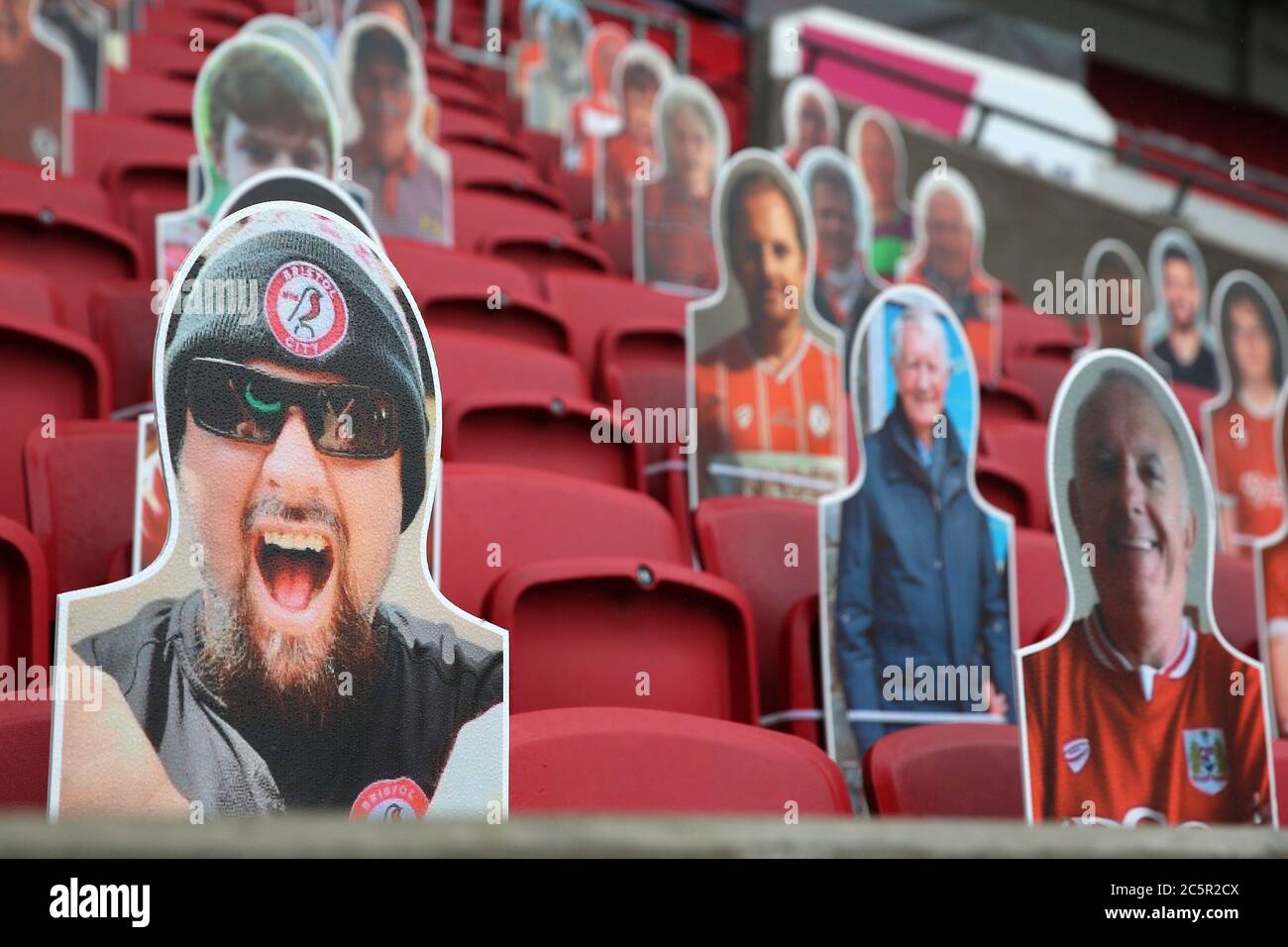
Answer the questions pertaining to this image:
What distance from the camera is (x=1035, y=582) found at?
1.16 m

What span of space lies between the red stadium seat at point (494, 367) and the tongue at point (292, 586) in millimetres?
615

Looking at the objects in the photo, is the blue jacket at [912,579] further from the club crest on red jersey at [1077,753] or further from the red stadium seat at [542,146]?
the red stadium seat at [542,146]

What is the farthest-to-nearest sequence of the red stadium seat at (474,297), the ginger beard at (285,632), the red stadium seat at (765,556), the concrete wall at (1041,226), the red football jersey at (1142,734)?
the concrete wall at (1041,226) < the red stadium seat at (474,297) < the red stadium seat at (765,556) < the red football jersey at (1142,734) < the ginger beard at (285,632)

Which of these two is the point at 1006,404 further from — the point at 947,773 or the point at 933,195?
the point at 947,773

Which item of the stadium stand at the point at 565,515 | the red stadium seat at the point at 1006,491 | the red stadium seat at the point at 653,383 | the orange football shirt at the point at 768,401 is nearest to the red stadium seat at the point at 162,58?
the stadium stand at the point at 565,515

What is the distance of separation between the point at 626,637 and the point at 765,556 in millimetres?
226

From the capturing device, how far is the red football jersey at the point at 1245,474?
5.41ft

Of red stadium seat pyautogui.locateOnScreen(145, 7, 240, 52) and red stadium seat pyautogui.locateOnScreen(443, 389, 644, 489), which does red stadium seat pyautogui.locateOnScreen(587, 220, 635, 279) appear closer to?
red stadium seat pyautogui.locateOnScreen(145, 7, 240, 52)

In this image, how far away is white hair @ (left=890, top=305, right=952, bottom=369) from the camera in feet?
3.50

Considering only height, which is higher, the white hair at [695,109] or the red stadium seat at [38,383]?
the white hair at [695,109]

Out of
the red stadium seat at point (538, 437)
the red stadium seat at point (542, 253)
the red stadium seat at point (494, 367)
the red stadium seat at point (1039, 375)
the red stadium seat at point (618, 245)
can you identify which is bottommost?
the red stadium seat at point (538, 437)

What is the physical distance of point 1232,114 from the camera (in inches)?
154

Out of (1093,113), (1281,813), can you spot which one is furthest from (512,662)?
(1093,113)

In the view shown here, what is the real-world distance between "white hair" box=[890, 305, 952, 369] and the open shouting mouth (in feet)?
1.98
